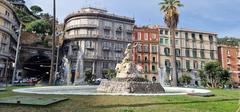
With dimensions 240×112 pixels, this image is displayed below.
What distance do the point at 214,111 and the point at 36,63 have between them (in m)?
63.8

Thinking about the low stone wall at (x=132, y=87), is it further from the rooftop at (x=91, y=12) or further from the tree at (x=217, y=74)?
the rooftop at (x=91, y=12)

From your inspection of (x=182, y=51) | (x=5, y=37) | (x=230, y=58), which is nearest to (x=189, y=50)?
(x=182, y=51)

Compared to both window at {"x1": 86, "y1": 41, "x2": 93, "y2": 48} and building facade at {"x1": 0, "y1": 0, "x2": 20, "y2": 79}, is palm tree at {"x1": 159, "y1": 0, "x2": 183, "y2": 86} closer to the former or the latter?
window at {"x1": 86, "y1": 41, "x2": 93, "y2": 48}

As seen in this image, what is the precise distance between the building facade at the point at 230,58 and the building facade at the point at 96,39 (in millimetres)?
33066

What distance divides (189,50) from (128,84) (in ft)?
191

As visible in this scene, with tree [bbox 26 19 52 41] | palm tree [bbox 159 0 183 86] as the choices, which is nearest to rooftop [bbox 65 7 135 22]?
tree [bbox 26 19 52 41]

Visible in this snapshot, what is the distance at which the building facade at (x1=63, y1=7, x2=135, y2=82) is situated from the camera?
61844mm

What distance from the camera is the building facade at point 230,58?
74.1 metres

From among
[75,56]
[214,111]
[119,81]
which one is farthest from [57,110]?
[75,56]

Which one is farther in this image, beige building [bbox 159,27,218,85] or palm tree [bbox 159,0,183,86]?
beige building [bbox 159,27,218,85]

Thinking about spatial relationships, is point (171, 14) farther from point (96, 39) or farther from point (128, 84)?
point (96, 39)

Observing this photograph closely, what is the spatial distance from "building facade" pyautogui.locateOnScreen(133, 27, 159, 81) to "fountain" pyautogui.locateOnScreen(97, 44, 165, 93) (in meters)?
45.0

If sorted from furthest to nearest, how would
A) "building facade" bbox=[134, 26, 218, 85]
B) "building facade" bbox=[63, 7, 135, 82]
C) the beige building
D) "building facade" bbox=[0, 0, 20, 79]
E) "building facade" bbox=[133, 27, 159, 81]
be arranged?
the beige building
"building facade" bbox=[134, 26, 218, 85]
"building facade" bbox=[133, 27, 159, 81]
"building facade" bbox=[63, 7, 135, 82]
"building facade" bbox=[0, 0, 20, 79]

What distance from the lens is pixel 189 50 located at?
7131 centimetres
